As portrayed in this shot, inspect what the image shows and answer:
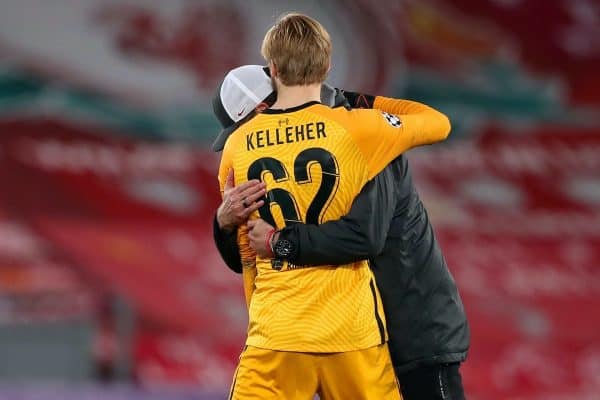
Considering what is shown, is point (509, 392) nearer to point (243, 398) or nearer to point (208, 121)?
point (208, 121)

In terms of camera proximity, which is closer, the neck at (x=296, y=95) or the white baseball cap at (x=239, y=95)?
the neck at (x=296, y=95)

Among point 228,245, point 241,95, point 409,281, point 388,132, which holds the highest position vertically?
point 241,95

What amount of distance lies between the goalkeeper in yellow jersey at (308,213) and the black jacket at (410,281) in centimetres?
11

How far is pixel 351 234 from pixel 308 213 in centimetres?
11

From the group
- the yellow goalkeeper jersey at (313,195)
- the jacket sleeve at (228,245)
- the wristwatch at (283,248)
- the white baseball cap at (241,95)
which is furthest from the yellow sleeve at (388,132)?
the jacket sleeve at (228,245)

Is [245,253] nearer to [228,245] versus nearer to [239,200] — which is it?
[228,245]

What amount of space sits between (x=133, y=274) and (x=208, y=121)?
0.83 metres

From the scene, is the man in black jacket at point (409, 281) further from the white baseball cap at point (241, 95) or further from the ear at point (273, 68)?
the ear at point (273, 68)

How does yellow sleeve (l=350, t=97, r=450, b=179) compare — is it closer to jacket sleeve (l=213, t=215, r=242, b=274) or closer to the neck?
the neck

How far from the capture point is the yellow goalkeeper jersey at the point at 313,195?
311cm

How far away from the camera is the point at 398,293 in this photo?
3.34 meters

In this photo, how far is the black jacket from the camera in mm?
3307

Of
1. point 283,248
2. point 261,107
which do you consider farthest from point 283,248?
point 261,107

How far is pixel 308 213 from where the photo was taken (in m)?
3.15
